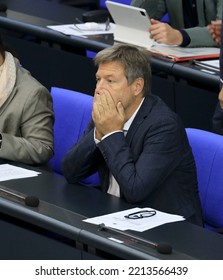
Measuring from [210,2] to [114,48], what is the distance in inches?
91.2

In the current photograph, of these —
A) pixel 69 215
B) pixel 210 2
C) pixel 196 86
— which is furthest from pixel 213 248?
pixel 210 2

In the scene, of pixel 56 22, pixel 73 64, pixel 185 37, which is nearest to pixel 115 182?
pixel 185 37

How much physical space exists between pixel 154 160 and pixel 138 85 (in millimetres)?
376

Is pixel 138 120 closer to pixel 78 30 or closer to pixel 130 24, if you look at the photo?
pixel 130 24

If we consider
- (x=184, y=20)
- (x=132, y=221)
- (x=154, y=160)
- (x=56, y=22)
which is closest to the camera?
(x=132, y=221)

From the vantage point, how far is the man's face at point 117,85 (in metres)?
4.16

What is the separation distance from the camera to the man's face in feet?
13.7

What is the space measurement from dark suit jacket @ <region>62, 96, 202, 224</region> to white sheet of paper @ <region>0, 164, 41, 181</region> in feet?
0.91

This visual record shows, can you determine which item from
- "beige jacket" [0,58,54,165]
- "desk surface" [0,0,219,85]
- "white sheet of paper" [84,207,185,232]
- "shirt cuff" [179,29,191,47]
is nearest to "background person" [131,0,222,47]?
"shirt cuff" [179,29,191,47]

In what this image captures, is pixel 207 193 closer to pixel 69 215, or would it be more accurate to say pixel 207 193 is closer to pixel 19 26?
pixel 69 215

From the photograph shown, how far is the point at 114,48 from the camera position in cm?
420

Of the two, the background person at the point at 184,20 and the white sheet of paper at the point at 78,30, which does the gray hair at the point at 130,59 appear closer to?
the background person at the point at 184,20

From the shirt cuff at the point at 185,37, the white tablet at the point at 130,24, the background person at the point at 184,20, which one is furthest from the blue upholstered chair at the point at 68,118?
the shirt cuff at the point at 185,37

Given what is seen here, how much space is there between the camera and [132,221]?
12.2 ft
